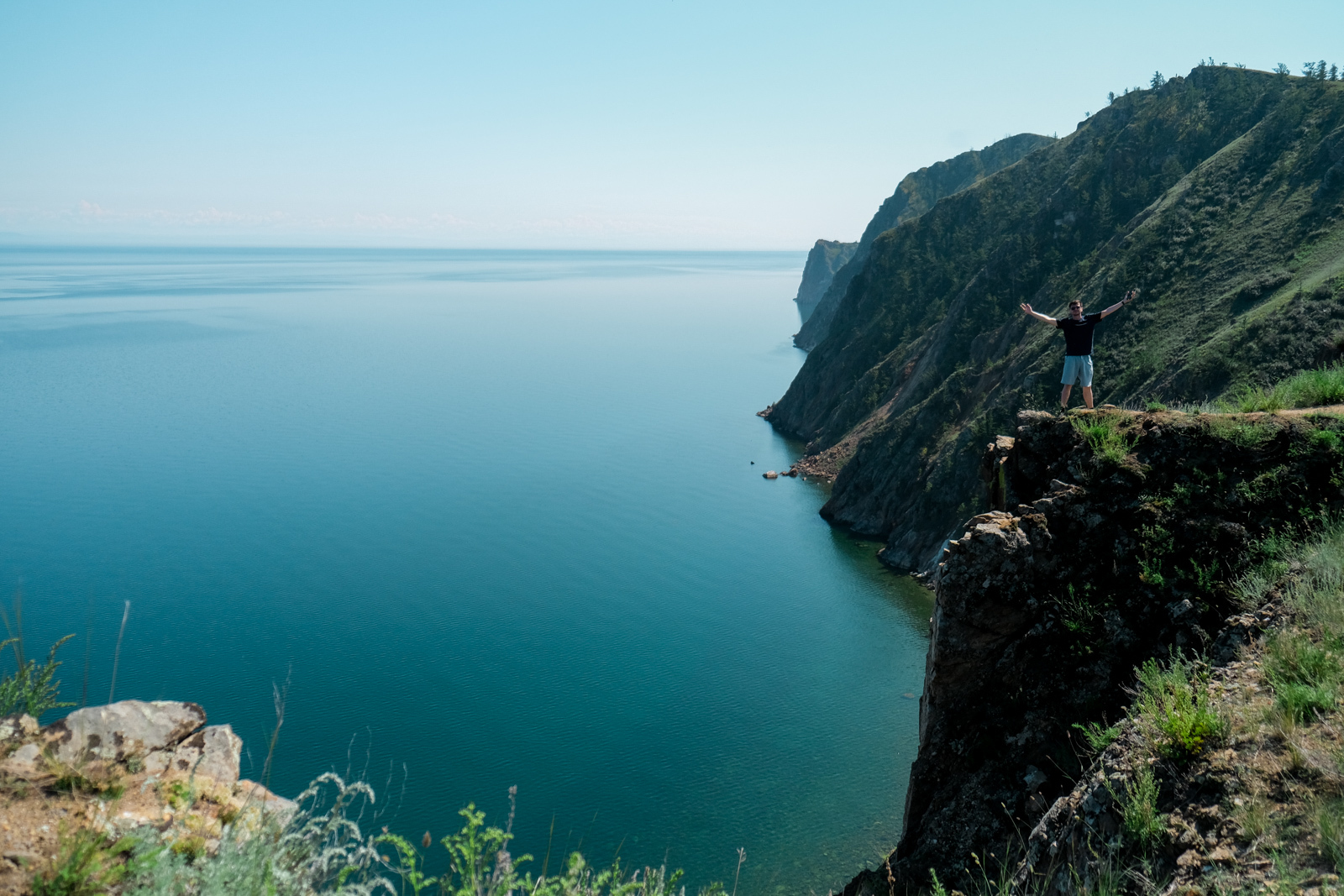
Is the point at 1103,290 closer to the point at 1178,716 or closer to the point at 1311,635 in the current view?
the point at 1311,635

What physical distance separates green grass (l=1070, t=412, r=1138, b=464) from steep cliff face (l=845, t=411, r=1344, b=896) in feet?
0.08

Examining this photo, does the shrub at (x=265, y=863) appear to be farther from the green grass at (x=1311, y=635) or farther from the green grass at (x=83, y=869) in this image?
the green grass at (x=1311, y=635)

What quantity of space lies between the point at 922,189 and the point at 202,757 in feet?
409

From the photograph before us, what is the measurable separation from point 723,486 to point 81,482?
139ft

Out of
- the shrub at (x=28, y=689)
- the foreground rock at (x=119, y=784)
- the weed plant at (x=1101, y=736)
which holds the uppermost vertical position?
the shrub at (x=28, y=689)

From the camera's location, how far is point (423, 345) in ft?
387

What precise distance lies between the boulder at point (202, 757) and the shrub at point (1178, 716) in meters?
8.05

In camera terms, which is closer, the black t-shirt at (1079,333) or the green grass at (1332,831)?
the green grass at (1332,831)

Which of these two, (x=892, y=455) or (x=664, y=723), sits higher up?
(x=892, y=455)

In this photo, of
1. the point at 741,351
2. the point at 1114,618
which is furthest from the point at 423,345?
the point at 1114,618

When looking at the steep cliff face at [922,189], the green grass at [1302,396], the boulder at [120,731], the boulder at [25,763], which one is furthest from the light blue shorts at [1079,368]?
the steep cliff face at [922,189]

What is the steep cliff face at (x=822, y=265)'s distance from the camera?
181 metres

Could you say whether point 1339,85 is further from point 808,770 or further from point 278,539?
point 278,539

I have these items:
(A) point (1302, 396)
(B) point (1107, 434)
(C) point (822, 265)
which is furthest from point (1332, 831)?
(C) point (822, 265)
